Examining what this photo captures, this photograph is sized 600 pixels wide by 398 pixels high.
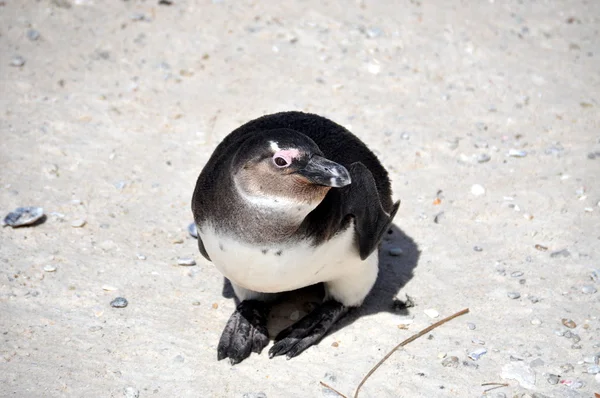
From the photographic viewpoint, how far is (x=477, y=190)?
557 centimetres

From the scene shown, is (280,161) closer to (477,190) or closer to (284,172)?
(284,172)

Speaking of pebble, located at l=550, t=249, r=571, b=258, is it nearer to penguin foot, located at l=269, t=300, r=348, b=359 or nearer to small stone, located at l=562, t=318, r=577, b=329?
small stone, located at l=562, t=318, r=577, b=329

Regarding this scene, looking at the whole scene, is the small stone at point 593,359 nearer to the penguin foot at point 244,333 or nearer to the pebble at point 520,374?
the pebble at point 520,374

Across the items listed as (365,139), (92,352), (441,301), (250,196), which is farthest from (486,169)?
(92,352)

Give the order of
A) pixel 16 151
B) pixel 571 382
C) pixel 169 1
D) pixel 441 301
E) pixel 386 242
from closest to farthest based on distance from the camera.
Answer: pixel 571 382, pixel 441 301, pixel 386 242, pixel 16 151, pixel 169 1

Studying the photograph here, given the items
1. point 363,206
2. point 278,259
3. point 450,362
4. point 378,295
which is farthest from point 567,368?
point 278,259

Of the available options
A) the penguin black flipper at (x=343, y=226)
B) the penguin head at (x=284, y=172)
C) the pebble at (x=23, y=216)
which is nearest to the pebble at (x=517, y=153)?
the penguin black flipper at (x=343, y=226)

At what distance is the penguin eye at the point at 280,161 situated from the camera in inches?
136

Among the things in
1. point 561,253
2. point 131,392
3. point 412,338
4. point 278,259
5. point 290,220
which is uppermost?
point 290,220

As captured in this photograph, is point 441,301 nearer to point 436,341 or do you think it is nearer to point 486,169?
point 436,341

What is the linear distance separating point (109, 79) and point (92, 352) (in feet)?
10.6

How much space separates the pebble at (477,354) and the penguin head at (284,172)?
129cm

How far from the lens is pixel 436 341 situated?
14.0 ft

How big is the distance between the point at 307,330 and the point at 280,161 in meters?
1.25
